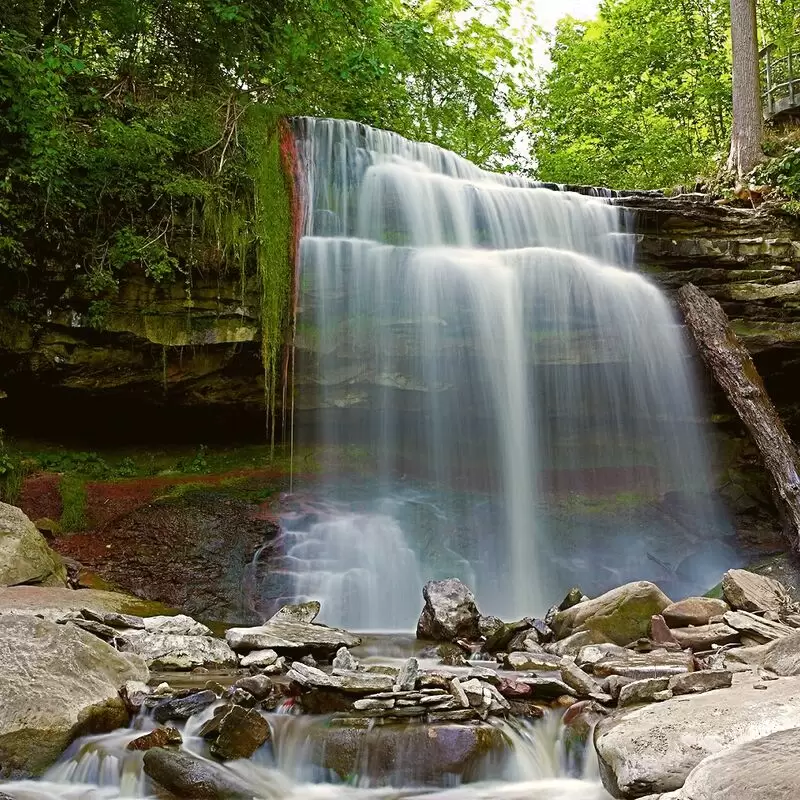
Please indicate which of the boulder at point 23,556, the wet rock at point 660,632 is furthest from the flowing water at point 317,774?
the boulder at point 23,556

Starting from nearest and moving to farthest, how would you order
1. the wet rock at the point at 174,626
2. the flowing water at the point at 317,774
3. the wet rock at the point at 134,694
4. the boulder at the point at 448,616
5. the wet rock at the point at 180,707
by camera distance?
the flowing water at the point at 317,774, the wet rock at the point at 180,707, the wet rock at the point at 134,694, the wet rock at the point at 174,626, the boulder at the point at 448,616

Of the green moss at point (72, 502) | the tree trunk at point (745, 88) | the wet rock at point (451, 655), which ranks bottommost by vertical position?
the wet rock at point (451, 655)

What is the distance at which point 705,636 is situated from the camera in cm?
594

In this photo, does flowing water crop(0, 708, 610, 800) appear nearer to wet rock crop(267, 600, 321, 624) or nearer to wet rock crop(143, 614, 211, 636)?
wet rock crop(143, 614, 211, 636)

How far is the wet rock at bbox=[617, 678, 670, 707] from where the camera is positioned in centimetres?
452

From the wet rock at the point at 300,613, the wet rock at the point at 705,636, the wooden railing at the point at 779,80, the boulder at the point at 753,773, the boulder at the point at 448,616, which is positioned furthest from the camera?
the wooden railing at the point at 779,80

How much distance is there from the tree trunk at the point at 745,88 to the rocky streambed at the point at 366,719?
36.1ft

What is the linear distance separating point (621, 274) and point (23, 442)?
8851mm

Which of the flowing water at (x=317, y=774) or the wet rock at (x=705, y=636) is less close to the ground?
the wet rock at (x=705, y=636)

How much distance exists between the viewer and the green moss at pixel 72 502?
9.26 meters

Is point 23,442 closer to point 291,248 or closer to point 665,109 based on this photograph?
point 291,248

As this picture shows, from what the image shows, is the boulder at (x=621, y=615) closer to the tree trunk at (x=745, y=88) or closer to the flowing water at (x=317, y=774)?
the flowing water at (x=317, y=774)

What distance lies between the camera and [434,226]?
10812mm

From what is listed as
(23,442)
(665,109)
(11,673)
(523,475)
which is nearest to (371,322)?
(523,475)
